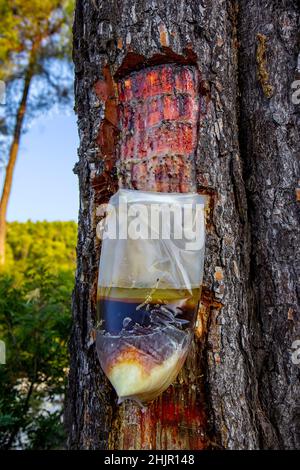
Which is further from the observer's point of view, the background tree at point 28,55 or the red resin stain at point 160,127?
the background tree at point 28,55

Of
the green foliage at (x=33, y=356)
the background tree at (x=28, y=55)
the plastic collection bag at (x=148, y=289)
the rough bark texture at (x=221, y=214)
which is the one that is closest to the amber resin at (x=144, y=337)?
the plastic collection bag at (x=148, y=289)

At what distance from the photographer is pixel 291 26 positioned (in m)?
1.58

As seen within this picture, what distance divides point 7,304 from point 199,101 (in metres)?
1.86

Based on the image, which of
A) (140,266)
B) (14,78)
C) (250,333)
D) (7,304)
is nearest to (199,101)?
(140,266)

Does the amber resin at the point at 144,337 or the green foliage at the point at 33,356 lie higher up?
the amber resin at the point at 144,337

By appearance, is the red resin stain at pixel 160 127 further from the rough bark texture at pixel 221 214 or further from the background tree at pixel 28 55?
the background tree at pixel 28 55

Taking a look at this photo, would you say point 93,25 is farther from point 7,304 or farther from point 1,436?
point 1,436

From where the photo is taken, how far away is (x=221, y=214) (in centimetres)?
145

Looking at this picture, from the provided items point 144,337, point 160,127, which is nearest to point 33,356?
point 144,337

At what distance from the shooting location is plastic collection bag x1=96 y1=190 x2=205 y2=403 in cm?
124

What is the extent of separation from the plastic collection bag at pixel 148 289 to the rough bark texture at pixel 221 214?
87mm

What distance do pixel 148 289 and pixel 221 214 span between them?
35 centimetres

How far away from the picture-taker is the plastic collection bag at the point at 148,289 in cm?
124

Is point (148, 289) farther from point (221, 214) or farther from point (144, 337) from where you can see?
point (221, 214)
